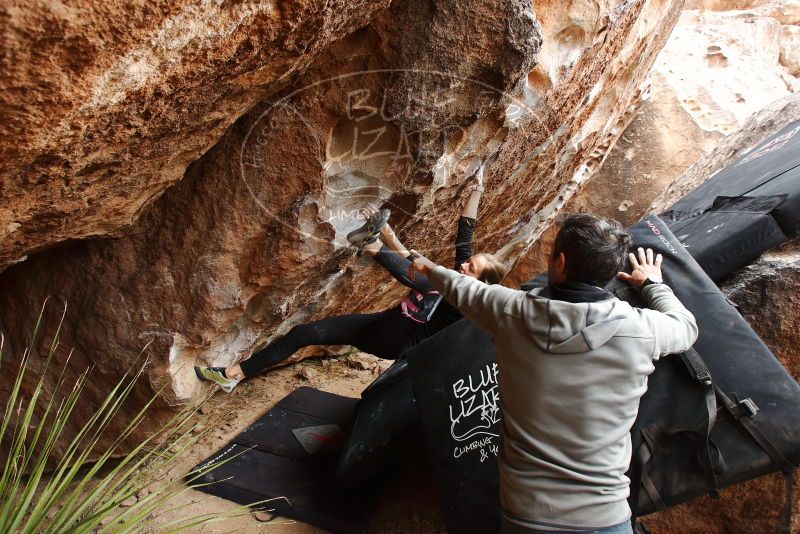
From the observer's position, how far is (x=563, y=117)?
11.5 feet

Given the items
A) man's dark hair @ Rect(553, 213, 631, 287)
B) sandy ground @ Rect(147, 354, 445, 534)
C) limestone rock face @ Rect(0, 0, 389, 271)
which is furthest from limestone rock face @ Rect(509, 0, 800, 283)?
limestone rock face @ Rect(0, 0, 389, 271)

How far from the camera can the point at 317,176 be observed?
2.54 m

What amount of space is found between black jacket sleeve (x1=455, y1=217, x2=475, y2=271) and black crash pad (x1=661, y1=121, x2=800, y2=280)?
106cm

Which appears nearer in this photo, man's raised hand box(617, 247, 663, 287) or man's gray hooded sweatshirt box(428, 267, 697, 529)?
man's gray hooded sweatshirt box(428, 267, 697, 529)

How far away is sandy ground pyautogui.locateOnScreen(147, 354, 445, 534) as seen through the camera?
9.61 feet

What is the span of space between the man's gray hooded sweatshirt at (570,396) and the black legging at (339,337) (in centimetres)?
143

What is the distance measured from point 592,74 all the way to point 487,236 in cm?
156

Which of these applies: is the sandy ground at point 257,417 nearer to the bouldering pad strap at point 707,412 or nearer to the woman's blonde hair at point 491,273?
the woman's blonde hair at point 491,273

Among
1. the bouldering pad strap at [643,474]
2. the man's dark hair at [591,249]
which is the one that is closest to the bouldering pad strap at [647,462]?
the bouldering pad strap at [643,474]

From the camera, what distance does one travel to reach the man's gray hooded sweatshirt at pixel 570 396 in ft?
5.34

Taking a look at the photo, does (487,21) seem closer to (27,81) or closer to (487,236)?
(27,81)

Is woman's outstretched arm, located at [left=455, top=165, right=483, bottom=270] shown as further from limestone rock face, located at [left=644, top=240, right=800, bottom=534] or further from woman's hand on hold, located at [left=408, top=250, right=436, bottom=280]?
limestone rock face, located at [left=644, top=240, right=800, bottom=534]

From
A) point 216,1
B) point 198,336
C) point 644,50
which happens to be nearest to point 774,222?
point 644,50

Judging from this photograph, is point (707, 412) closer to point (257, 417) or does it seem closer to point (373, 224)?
point (373, 224)
